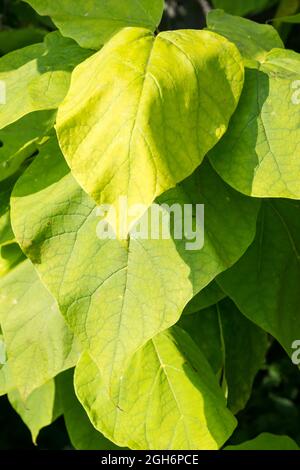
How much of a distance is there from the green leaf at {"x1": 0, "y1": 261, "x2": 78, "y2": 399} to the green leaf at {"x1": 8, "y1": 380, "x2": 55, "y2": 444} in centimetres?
27

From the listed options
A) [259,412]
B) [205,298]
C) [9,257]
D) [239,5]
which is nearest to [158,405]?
[205,298]

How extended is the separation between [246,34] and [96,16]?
0.65ft

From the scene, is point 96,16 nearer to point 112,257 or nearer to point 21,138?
point 21,138

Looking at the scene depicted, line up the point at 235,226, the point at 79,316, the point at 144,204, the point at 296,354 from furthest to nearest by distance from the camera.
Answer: the point at 296,354 → the point at 235,226 → the point at 79,316 → the point at 144,204

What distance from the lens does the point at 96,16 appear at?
3.29 ft

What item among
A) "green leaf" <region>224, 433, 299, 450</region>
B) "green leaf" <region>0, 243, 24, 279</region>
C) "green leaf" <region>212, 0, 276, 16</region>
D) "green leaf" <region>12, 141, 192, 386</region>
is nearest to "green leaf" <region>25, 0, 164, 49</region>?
"green leaf" <region>12, 141, 192, 386</region>

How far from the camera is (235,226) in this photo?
0.95m

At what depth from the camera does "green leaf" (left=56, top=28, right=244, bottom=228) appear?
2.51ft

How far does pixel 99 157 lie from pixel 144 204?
3.1 inches

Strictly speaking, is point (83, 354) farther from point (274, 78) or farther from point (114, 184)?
point (274, 78)

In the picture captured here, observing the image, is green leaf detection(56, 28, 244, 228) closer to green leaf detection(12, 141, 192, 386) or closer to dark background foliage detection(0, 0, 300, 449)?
green leaf detection(12, 141, 192, 386)

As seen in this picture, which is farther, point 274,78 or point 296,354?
point 296,354

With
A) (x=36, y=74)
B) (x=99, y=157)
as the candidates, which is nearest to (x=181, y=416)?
(x=99, y=157)

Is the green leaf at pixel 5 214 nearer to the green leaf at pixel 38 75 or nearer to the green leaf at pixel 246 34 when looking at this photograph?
the green leaf at pixel 38 75
